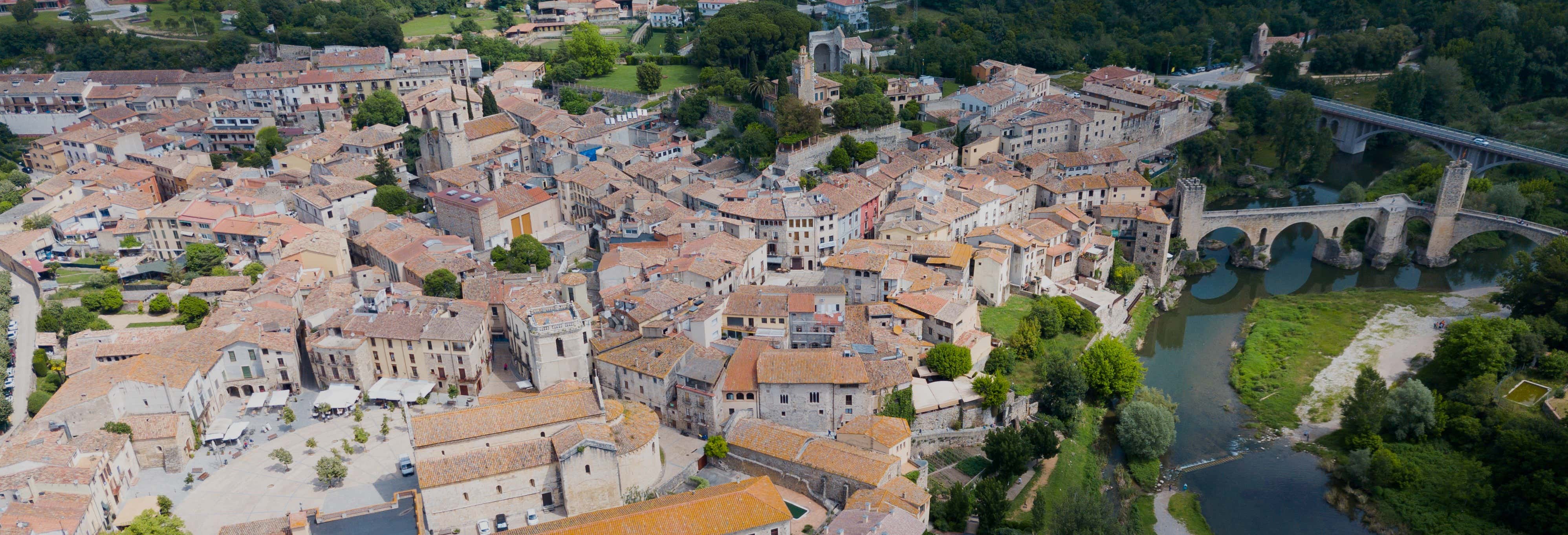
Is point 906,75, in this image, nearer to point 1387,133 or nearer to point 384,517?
point 1387,133

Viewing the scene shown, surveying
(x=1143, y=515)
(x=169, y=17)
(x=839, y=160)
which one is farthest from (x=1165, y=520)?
(x=169, y=17)

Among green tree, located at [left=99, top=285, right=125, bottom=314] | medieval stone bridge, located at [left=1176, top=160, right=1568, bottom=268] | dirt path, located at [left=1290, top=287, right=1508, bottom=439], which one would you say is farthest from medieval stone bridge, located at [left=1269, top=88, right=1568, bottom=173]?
green tree, located at [left=99, top=285, right=125, bottom=314]

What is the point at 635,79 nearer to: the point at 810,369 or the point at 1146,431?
the point at 810,369

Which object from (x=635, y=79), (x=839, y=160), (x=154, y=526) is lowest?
(x=154, y=526)

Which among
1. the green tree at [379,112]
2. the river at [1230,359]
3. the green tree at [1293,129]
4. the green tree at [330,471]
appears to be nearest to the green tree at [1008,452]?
the river at [1230,359]

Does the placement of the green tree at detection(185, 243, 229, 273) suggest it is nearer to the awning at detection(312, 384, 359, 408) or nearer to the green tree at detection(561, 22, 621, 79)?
the awning at detection(312, 384, 359, 408)

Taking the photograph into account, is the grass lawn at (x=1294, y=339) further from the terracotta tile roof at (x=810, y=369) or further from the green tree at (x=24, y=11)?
the green tree at (x=24, y=11)
